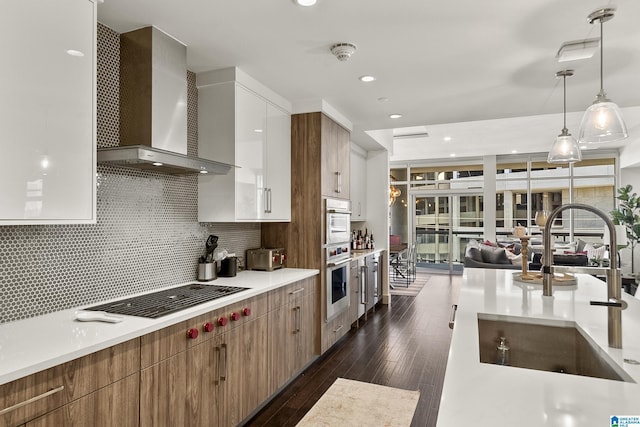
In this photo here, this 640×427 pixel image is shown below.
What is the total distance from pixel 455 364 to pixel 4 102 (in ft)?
6.08

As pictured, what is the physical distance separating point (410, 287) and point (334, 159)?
4.36m

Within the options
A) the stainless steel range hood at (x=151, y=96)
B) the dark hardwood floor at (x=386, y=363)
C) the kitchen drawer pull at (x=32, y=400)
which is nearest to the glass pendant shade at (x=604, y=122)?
the dark hardwood floor at (x=386, y=363)

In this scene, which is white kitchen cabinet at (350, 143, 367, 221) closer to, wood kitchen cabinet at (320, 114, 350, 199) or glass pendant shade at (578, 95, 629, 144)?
wood kitchen cabinet at (320, 114, 350, 199)

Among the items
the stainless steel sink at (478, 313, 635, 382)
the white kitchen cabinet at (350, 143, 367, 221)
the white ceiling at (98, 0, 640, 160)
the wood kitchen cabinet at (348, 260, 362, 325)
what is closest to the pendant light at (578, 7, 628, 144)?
the white ceiling at (98, 0, 640, 160)

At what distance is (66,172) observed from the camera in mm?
1723

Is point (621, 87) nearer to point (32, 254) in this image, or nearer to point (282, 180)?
point (282, 180)

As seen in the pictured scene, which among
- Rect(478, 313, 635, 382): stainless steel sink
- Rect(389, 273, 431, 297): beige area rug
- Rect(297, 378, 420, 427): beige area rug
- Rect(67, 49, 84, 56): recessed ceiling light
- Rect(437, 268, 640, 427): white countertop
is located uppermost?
Rect(67, 49, 84, 56): recessed ceiling light

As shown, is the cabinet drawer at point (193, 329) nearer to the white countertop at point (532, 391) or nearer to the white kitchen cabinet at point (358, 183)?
the white countertop at point (532, 391)

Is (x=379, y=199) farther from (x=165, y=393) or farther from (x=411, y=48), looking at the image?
(x=165, y=393)

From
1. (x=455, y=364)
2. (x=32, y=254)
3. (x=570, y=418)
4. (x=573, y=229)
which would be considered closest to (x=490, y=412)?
(x=570, y=418)

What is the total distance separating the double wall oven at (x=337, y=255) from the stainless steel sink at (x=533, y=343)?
7.15 ft

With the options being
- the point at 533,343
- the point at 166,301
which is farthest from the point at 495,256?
the point at 166,301

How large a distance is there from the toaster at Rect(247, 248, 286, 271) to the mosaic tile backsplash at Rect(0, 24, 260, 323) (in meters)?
0.52

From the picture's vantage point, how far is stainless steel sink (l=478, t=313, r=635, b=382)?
1500 mm
